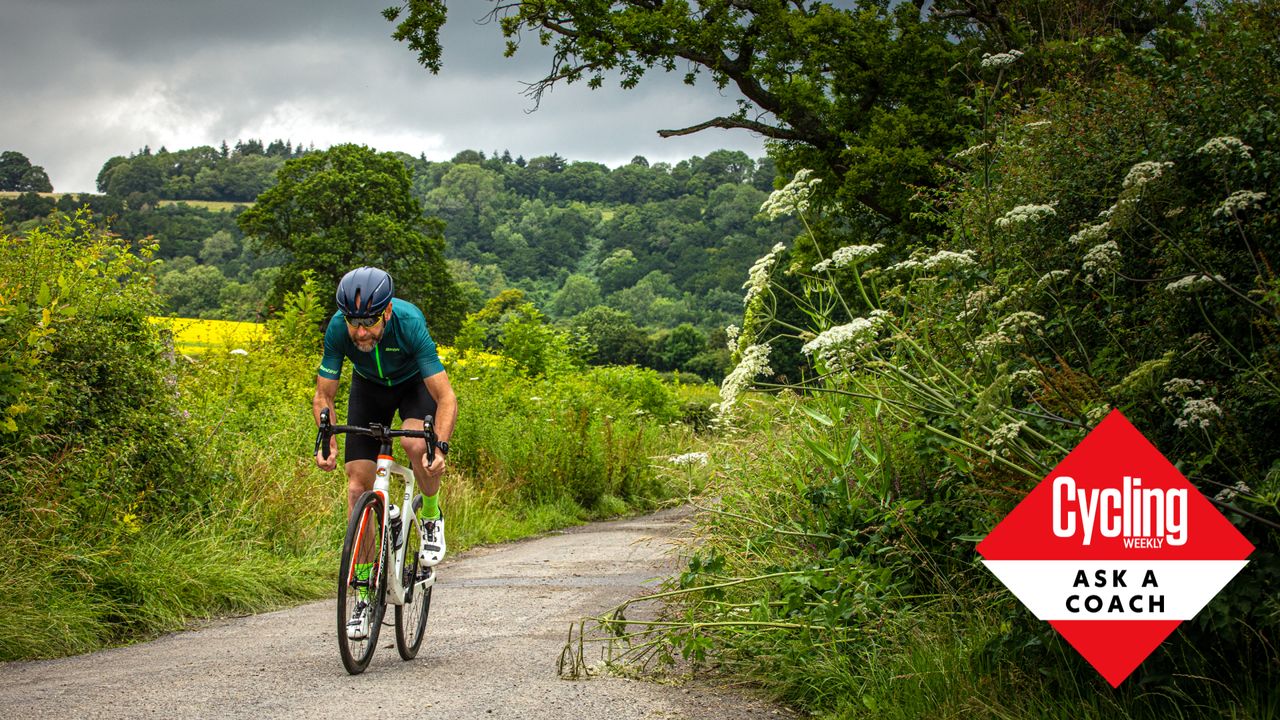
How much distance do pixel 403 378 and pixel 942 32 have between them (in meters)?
14.1

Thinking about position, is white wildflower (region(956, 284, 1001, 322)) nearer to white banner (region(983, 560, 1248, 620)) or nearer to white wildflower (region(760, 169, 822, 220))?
white banner (region(983, 560, 1248, 620))

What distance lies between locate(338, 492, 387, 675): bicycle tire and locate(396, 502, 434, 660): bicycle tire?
0.18 meters

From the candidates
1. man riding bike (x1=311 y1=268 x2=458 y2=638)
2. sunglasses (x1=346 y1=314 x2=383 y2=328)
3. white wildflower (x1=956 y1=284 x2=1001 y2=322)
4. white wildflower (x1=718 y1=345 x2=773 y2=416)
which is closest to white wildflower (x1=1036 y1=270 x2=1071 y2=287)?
white wildflower (x1=956 y1=284 x2=1001 y2=322)

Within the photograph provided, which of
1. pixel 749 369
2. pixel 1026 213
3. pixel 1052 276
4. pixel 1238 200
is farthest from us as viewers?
pixel 749 369

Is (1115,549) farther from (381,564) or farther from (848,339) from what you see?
(381,564)

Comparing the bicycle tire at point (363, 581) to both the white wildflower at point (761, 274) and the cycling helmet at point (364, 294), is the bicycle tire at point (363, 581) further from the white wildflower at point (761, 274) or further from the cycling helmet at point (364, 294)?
the white wildflower at point (761, 274)

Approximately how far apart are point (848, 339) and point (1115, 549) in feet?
6.68

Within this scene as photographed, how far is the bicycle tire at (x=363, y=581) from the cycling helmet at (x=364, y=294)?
1.03 m

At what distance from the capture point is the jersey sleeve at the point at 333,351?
6.48 m

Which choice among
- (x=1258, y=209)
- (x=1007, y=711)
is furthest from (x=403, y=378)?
(x=1258, y=209)

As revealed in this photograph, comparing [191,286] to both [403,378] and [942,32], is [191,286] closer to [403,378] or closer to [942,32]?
[942,32]

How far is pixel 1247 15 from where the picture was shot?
5.02 metres

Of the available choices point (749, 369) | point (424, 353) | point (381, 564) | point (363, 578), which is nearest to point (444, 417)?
point (424, 353)

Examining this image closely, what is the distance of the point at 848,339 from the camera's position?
5.77m
